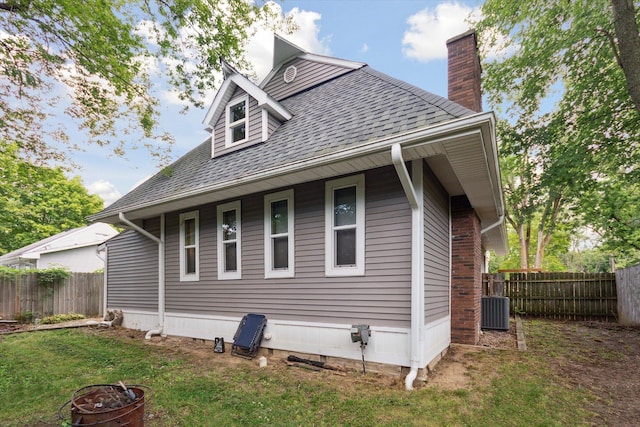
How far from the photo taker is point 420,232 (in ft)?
14.3

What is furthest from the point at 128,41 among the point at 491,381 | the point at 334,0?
the point at 491,381

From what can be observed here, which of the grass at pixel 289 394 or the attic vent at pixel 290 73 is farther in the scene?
the attic vent at pixel 290 73

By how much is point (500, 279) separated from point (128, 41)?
12.5m

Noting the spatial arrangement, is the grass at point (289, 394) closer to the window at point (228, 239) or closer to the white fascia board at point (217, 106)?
the window at point (228, 239)

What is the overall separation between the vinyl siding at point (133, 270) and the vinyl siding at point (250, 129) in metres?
2.70

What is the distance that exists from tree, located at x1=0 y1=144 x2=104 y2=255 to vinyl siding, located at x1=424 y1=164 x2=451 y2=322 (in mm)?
21462

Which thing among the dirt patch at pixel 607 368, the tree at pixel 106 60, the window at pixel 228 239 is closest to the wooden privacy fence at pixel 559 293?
the dirt patch at pixel 607 368

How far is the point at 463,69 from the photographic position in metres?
6.39

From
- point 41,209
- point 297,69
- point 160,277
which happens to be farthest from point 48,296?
point 41,209

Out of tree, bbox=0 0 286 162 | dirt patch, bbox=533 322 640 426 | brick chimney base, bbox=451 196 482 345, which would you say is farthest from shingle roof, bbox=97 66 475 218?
dirt patch, bbox=533 322 640 426

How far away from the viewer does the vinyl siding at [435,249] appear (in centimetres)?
471

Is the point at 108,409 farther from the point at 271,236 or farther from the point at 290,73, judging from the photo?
the point at 290,73

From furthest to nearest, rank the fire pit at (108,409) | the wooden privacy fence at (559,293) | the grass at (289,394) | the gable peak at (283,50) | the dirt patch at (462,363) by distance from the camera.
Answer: the wooden privacy fence at (559,293) < the gable peak at (283,50) < the dirt patch at (462,363) < the grass at (289,394) < the fire pit at (108,409)

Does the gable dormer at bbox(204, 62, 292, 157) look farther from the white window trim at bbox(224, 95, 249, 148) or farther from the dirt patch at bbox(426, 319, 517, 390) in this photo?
the dirt patch at bbox(426, 319, 517, 390)
